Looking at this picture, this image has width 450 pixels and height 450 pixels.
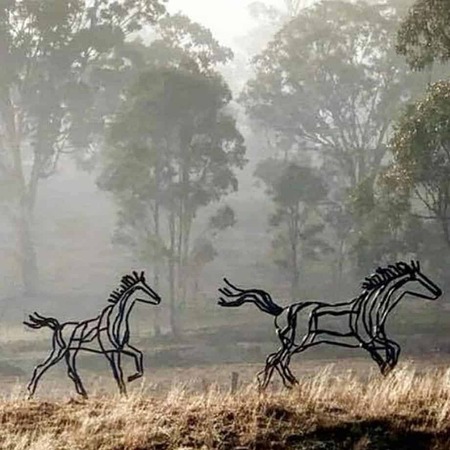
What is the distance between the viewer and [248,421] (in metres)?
5.83

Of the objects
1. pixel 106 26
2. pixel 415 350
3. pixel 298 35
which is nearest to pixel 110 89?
pixel 106 26

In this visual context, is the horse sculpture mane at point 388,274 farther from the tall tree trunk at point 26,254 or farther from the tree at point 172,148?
the tall tree trunk at point 26,254

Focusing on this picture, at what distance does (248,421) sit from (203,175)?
71.3 ft

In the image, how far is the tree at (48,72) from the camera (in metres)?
29.1

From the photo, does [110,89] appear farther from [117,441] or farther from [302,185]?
[117,441]

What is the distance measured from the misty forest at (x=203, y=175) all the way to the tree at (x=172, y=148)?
6cm

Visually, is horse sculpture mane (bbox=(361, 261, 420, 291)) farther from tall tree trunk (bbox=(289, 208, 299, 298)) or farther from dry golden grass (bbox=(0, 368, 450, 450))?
tall tree trunk (bbox=(289, 208, 299, 298))

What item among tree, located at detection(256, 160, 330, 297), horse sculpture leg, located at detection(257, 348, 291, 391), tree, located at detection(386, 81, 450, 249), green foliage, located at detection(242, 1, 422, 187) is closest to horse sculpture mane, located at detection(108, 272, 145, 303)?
horse sculpture leg, located at detection(257, 348, 291, 391)

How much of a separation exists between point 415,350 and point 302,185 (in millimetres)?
7578

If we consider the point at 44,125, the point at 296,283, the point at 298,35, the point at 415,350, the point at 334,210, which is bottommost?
the point at 415,350

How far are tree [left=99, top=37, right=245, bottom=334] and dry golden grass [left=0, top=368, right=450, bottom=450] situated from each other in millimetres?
18879

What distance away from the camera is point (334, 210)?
3109 centimetres

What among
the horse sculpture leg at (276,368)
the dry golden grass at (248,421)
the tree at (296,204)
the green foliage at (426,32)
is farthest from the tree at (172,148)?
the dry golden grass at (248,421)

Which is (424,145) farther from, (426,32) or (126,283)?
(126,283)
